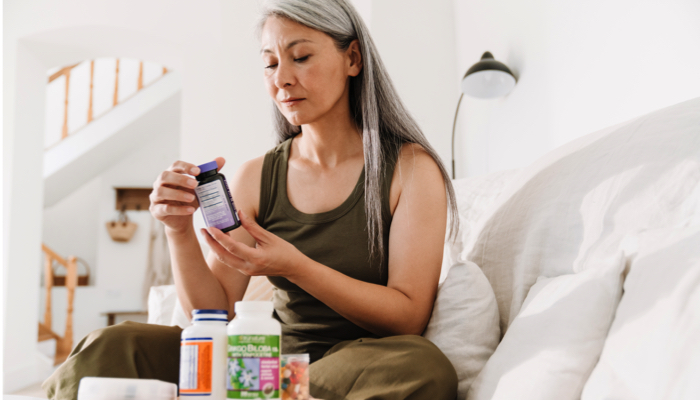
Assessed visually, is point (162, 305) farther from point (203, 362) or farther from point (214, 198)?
point (203, 362)

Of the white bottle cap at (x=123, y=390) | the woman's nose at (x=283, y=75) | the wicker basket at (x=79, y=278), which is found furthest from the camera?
the wicker basket at (x=79, y=278)

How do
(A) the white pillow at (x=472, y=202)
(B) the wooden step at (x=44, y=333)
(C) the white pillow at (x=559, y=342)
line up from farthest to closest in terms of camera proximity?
(B) the wooden step at (x=44, y=333), (A) the white pillow at (x=472, y=202), (C) the white pillow at (x=559, y=342)

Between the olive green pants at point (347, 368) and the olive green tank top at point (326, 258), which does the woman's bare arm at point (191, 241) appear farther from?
the olive green pants at point (347, 368)

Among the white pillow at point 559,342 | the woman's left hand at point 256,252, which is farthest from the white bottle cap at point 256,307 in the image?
the white pillow at point 559,342

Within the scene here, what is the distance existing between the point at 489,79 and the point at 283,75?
45.3 inches

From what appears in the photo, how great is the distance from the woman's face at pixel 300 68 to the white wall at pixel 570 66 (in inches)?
29.2

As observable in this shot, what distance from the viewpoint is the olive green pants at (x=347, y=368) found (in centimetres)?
69

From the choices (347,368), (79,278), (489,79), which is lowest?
(79,278)

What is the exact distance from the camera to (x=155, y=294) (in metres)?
1.71

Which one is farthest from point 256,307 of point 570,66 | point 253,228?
point 570,66

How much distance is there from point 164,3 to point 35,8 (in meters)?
0.87

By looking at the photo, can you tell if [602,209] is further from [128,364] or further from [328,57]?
[128,364]

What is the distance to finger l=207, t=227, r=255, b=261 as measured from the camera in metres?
0.81

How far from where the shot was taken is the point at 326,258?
1083mm
